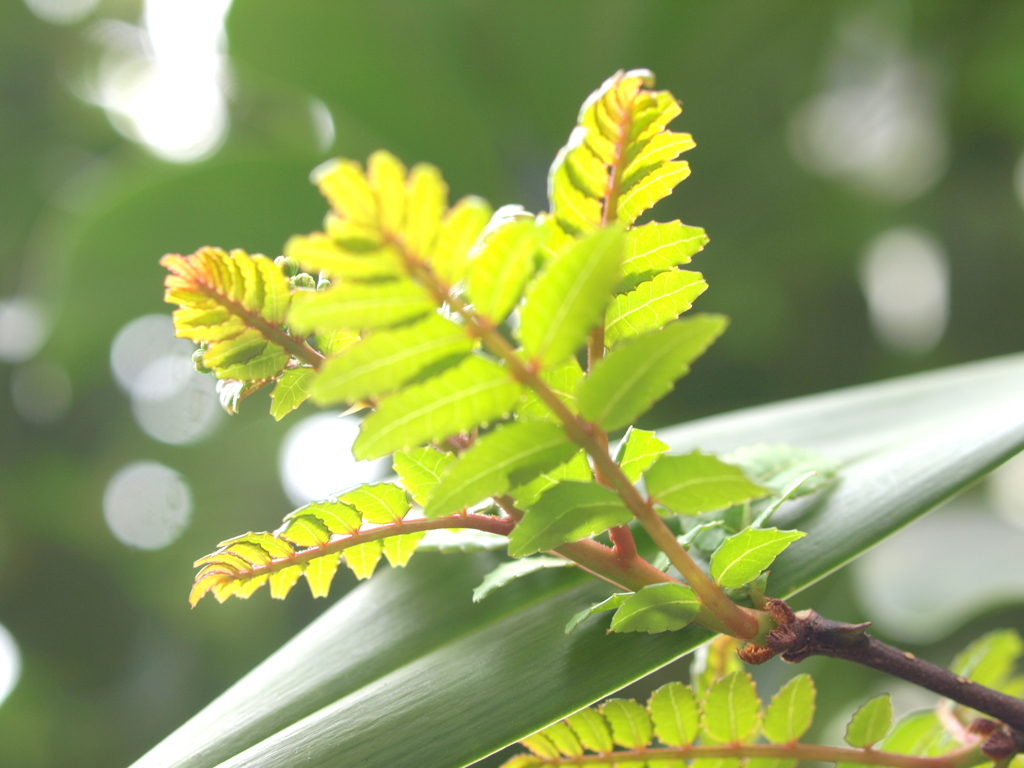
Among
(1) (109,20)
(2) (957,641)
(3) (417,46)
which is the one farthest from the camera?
(1) (109,20)

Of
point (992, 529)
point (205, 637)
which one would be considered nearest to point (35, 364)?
point (205, 637)

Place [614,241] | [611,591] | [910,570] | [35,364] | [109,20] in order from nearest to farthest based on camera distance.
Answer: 1. [614,241]
2. [611,591]
3. [910,570]
4. [35,364]
5. [109,20]

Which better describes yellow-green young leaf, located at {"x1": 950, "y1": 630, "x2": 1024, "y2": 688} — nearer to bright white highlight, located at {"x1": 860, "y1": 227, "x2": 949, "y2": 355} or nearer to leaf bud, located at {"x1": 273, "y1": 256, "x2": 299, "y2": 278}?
leaf bud, located at {"x1": 273, "y1": 256, "x2": 299, "y2": 278}

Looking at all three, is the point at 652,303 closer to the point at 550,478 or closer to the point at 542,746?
the point at 550,478

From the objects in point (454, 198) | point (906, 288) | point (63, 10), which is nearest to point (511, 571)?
→ point (454, 198)

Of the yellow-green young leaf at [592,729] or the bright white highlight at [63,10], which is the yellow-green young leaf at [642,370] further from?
the bright white highlight at [63,10]

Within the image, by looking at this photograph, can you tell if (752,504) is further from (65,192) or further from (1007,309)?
(65,192)

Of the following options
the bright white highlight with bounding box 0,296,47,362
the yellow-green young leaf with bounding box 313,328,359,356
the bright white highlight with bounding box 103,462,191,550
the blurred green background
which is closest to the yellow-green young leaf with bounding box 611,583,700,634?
the yellow-green young leaf with bounding box 313,328,359,356

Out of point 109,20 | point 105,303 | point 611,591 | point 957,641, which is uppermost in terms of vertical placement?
point 109,20
